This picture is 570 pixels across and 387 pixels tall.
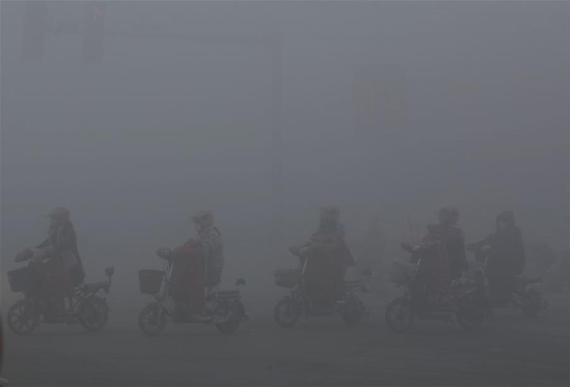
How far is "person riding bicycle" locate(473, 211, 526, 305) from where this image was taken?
15234mm

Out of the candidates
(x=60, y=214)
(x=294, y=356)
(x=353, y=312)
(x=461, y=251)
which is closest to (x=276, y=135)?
(x=353, y=312)

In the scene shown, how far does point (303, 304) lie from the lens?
13.6m

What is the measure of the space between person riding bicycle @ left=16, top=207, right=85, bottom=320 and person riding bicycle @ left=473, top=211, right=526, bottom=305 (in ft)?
22.1

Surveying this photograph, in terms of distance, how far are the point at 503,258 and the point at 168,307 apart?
609 cm

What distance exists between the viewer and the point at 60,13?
31641 millimetres

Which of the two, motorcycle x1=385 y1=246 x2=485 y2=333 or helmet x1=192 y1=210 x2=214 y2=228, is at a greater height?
helmet x1=192 y1=210 x2=214 y2=228

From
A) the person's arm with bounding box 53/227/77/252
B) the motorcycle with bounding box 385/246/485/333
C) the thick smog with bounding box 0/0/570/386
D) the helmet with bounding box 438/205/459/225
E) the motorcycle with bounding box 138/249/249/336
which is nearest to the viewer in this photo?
the motorcycle with bounding box 138/249/249/336

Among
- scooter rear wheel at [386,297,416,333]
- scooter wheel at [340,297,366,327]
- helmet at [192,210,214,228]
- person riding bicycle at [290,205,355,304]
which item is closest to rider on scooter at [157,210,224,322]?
helmet at [192,210,214,228]

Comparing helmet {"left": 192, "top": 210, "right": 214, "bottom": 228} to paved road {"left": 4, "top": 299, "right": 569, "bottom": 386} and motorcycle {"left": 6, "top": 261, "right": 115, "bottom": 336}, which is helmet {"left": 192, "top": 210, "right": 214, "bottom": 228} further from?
paved road {"left": 4, "top": 299, "right": 569, "bottom": 386}

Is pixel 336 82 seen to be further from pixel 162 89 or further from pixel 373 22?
pixel 162 89

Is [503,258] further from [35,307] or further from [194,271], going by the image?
[35,307]

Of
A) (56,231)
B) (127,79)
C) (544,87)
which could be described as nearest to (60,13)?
(127,79)

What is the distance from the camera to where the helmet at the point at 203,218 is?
12.6 m

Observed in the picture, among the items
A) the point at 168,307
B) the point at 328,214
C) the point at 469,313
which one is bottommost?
the point at 469,313
